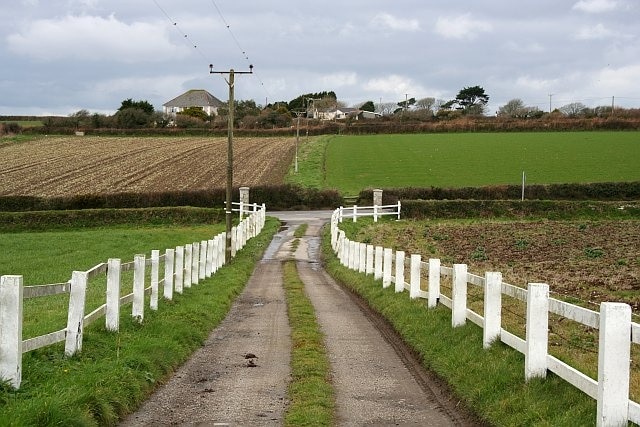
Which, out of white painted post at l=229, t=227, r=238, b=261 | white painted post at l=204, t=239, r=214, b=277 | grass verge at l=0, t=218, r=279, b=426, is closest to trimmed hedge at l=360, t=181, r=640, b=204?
white painted post at l=229, t=227, r=238, b=261

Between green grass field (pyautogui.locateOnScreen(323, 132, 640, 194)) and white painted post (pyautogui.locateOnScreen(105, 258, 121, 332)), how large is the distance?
182 ft

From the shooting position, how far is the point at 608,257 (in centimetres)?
2792

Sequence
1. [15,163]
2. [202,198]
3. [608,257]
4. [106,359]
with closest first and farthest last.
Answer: [106,359], [608,257], [202,198], [15,163]

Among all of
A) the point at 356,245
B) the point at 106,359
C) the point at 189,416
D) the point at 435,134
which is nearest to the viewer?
the point at 189,416

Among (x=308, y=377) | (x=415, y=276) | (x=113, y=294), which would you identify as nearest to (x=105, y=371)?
(x=308, y=377)

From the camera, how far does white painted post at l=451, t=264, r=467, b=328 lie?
13.5m

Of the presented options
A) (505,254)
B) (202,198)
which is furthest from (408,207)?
(505,254)

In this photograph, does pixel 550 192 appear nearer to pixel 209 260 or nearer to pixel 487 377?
pixel 209 260

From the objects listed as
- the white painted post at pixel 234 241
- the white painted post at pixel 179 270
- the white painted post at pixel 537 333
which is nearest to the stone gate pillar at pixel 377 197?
the white painted post at pixel 234 241

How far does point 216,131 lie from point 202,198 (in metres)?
56.3

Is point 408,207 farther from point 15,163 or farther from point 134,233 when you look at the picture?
point 15,163

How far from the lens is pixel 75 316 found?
35.1 ft

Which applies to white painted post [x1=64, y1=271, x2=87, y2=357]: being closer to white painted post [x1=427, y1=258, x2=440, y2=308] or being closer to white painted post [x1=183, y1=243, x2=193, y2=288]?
white painted post [x1=427, y1=258, x2=440, y2=308]

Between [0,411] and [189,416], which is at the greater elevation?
[0,411]
